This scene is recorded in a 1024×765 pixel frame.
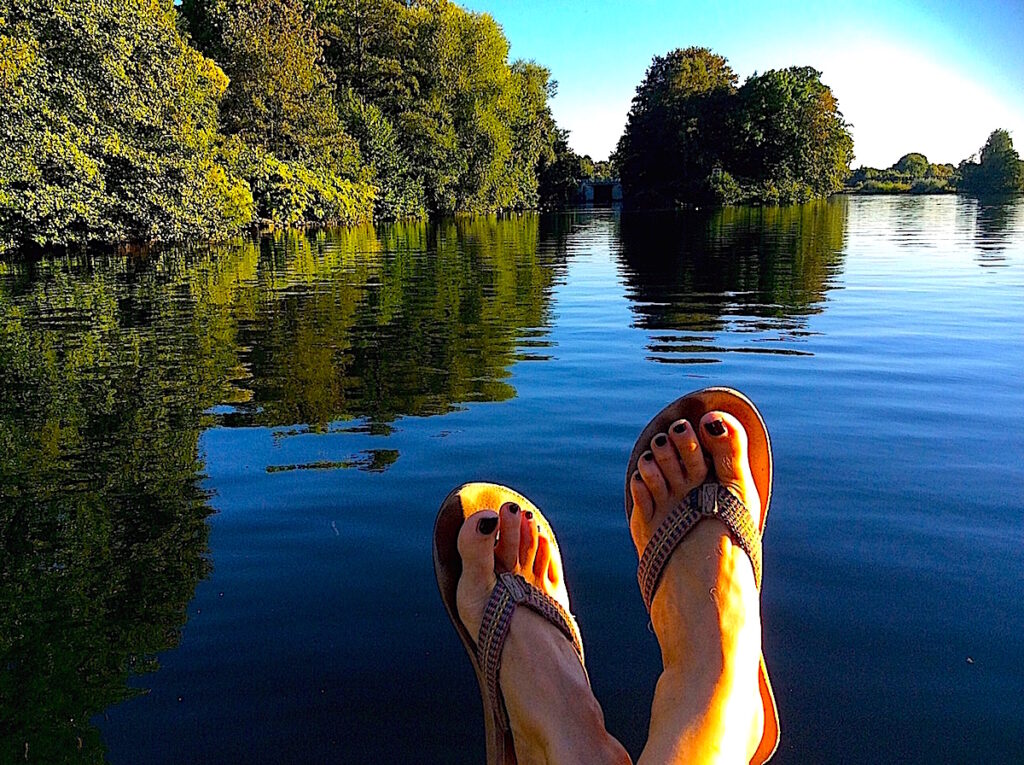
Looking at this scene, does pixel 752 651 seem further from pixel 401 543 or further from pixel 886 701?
pixel 401 543

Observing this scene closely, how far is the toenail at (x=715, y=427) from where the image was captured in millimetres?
2088

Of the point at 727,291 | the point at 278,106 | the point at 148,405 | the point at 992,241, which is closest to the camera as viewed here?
the point at 148,405

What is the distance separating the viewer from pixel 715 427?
6.88 ft

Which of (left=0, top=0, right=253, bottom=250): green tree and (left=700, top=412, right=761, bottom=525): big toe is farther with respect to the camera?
(left=0, top=0, right=253, bottom=250): green tree

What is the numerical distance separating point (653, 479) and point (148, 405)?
3119 millimetres

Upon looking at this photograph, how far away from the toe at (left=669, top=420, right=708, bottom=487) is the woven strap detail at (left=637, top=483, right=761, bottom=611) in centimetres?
5

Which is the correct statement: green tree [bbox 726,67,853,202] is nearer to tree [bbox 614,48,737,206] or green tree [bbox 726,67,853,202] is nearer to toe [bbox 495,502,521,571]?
tree [bbox 614,48,737,206]

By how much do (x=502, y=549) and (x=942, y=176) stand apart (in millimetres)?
96581

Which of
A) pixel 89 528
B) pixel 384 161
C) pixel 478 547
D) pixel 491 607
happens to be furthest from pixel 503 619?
A: pixel 384 161

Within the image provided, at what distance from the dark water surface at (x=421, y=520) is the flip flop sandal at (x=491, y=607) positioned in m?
0.09

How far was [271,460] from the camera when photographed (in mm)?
3258

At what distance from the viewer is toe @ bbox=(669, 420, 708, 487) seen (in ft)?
6.81

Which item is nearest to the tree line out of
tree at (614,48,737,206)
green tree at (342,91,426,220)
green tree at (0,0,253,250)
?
tree at (614,48,737,206)

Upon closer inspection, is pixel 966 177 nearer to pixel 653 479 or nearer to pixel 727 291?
pixel 727 291
